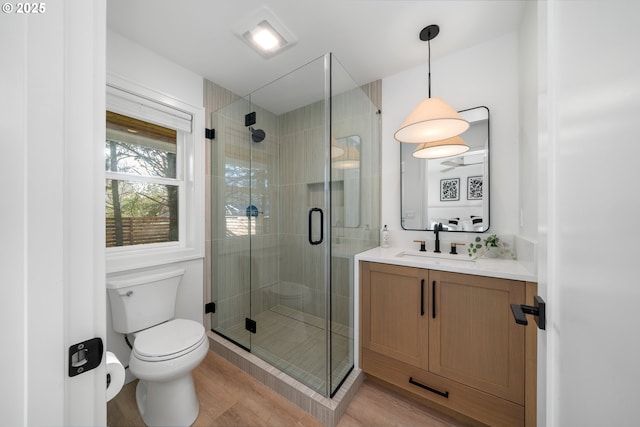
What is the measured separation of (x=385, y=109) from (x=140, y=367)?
267 cm

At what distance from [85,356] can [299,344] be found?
1496 mm

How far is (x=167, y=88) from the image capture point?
6.07 ft

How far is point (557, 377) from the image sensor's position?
0.54 meters

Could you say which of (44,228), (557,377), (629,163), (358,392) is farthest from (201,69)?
(358,392)

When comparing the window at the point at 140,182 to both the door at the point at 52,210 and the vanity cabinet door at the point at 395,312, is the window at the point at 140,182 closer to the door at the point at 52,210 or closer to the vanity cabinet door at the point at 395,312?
the door at the point at 52,210

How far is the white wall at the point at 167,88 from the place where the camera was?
1.57 meters

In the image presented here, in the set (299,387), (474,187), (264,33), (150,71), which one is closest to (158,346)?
(299,387)

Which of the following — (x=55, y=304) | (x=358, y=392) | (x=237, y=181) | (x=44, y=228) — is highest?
(x=237, y=181)

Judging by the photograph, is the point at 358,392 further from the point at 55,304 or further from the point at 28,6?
the point at 28,6

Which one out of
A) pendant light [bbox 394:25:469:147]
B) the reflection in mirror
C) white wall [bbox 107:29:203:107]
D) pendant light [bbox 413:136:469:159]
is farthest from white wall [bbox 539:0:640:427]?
white wall [bbox 107:29:203:107]

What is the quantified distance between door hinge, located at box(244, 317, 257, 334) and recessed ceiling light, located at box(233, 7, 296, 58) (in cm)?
228

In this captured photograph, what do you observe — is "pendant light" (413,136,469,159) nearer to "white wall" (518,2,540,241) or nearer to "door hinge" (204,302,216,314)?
"white wall" (518,2,540,241)

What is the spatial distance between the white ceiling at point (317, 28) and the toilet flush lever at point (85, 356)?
1829 mm

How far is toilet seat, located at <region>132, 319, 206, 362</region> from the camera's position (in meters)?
1.25
